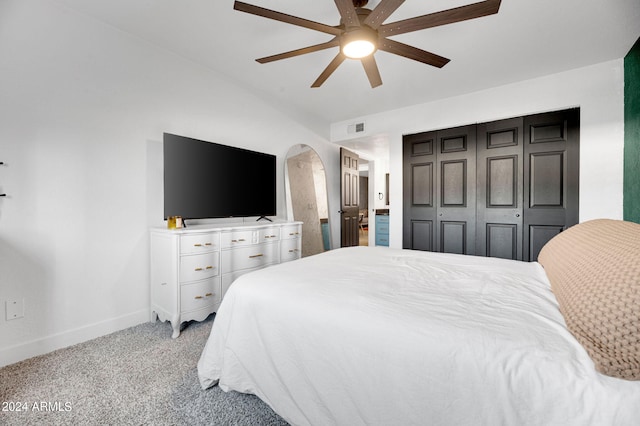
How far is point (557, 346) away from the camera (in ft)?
2.44

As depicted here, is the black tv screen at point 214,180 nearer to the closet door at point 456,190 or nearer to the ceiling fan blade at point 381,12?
the ceiling fan blade at point 381,12

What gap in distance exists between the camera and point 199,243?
2.31 m

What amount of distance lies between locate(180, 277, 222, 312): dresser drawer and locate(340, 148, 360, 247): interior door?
2.76 metres

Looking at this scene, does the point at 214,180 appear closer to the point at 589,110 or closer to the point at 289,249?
the point at 289,249

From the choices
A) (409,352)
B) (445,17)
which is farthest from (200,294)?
(445,17)

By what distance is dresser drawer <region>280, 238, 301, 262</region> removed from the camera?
3.16 m

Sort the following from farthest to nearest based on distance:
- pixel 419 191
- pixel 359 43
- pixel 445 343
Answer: pixel 419 191 < pixel 359 43 < pixel 445 343

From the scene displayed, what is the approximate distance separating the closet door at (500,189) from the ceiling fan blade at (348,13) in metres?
2.74

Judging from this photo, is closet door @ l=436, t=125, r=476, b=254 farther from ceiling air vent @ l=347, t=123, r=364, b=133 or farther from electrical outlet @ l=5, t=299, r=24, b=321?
electrical outlet @ l=5, t=299, r=24, b=321

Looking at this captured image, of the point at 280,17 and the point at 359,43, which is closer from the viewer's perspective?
the point at 280,17

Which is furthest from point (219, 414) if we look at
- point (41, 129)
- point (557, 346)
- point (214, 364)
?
point (41, 129)

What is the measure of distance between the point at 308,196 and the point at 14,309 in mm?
3156

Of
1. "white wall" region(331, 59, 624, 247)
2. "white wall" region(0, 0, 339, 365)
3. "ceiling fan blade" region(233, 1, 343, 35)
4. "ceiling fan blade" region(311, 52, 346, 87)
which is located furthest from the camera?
"white wall" region(331, 59, 624, 247)

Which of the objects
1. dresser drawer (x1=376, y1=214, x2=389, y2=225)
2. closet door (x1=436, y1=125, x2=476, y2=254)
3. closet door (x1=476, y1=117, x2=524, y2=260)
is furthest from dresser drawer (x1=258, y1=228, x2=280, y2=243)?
dresser drawer (x1=376, y1=214, x2=389, y2=225)
